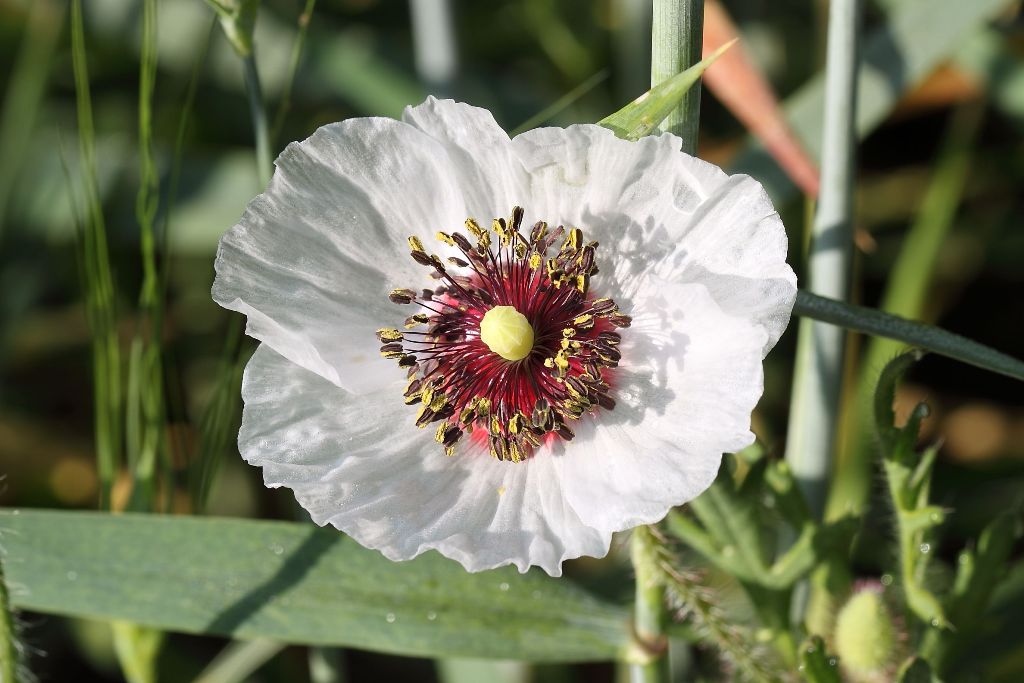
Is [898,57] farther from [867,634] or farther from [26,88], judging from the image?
[26,88]

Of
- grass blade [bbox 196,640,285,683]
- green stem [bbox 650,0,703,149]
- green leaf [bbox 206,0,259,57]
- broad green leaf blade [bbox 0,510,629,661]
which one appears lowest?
grass blade [bbox 196,640,285,683]

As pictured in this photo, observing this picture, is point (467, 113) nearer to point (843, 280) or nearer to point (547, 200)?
point (547, 200)

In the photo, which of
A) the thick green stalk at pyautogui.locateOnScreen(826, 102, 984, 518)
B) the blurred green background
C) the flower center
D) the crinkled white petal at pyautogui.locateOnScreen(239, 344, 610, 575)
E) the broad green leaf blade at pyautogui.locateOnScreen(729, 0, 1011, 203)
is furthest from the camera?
the blurred green background

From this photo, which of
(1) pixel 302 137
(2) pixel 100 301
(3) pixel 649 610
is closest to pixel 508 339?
(3) pixel 649 610

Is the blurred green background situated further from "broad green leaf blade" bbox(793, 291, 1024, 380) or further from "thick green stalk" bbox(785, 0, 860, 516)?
"broad green leaf blade" bbox(793, 291, 1024, 380)

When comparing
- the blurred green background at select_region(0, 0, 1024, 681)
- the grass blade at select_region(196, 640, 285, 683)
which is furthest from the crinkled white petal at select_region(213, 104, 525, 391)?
the blurred green background at select_region(0, 0, 1024, 681)

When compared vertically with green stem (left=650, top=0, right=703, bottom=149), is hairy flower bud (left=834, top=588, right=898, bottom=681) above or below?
below
